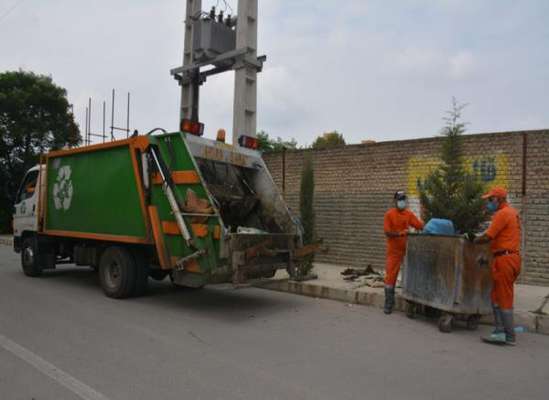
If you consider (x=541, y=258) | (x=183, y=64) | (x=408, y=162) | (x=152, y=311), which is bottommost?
(x=152, y=311)

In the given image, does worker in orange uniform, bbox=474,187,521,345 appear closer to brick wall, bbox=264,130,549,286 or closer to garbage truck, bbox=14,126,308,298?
garbage truck, bbox=14,126,308,298

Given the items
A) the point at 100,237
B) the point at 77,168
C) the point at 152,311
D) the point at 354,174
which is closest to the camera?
the point at 152,311

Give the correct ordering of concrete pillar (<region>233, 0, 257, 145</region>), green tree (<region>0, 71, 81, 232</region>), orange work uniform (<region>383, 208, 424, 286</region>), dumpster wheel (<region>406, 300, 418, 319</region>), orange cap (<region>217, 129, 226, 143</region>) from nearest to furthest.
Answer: dumpster wheel (<region>406, 300, 418, 319</region>) < orange work uniform (<region>383, 208, 424, 286</region>) < orange cap (<region>217, 129, 226, 143</region>) < concrete pillar (<region>233, 0, 257, 145</region>) < green tree (<region>0, 71, 81, 232</region>)

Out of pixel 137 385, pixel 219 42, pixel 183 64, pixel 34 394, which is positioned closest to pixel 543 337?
pixel 137 385

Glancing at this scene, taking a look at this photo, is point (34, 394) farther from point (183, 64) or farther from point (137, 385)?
point (183, 64)

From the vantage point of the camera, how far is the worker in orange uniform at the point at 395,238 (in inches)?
262

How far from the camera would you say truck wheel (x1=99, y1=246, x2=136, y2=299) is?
23.2 ft

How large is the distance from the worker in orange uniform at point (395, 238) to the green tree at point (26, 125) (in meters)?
19.0

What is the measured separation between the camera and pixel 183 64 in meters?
12.4

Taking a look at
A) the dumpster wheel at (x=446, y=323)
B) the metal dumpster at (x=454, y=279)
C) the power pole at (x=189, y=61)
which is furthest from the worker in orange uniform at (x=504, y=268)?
the power pole at (x=189, y=61)

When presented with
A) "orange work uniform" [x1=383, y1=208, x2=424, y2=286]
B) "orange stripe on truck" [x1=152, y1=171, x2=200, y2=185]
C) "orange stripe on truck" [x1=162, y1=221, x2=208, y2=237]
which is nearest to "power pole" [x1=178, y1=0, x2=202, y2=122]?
"orange stripe on truck" [x1=152, y1=171, x2=200, y2=185]

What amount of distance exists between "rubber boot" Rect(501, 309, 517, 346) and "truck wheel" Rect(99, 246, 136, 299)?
16.4 feet

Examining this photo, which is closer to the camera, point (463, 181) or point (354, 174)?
point (463, 181)

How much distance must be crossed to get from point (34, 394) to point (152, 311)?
296 cm
